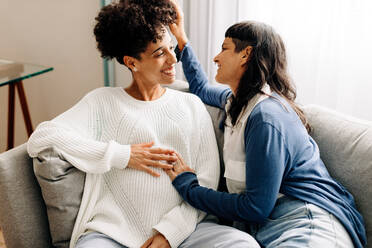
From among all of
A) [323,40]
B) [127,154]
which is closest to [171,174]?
[127,154]

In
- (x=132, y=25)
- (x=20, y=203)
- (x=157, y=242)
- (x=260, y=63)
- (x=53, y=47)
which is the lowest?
(x=157, y=242)

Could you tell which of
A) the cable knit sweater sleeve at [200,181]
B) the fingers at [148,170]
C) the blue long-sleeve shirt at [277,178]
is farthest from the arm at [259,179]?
the fingers at [148,170]

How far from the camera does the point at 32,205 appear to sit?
1284mm

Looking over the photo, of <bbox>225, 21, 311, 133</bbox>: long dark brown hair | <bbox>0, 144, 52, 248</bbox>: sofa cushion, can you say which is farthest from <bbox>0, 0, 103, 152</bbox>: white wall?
<bbox>225, 21, 311, 133</bbox>: long dark brown hair

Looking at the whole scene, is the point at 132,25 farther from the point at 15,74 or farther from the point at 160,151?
the point at 15,74

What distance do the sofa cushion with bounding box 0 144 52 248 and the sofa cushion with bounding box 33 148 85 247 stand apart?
5 centimetres

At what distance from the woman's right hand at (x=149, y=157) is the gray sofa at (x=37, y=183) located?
1.16ft

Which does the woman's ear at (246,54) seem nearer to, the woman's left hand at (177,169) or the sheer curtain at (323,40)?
the woman's left hand at (177,169)

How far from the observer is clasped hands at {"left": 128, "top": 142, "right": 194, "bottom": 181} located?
1.32 meters

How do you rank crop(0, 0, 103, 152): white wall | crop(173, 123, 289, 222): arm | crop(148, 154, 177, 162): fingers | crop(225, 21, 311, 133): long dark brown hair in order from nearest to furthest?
crop(173, 123, 289, 222): arm, crop(225, 21, 311, 133): long dark brown hair, crop(148, 154, 177, 162): fingers, crop(0, 0, 103, 152): white wall

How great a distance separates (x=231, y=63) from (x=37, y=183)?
2.68 ft

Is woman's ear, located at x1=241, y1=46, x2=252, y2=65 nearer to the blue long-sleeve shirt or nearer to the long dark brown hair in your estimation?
the long dark brown hair

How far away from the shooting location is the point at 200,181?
53.8 inches

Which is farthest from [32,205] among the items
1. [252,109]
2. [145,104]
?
[252,109]
